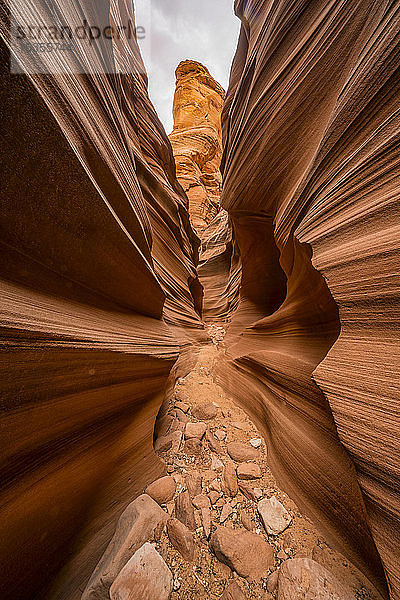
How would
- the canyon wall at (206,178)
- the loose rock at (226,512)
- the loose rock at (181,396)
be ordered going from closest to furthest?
the loose rock at (226,512), the loose rock at (181,396), the canyon wall at (206,178)

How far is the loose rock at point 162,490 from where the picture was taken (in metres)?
0.93

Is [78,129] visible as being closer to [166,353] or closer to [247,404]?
[166,353]

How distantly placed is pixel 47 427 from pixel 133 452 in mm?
534

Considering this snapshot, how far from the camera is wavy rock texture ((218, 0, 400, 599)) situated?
0.61 metres

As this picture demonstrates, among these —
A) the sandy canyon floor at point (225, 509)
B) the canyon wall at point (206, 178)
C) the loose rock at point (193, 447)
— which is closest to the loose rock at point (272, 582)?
the sandy canyon floor at point (225, 509)

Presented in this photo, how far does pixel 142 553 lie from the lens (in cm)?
71

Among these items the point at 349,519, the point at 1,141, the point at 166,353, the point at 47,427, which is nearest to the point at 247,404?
the point at 166,353

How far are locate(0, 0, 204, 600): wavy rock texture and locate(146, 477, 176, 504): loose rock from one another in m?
0.06

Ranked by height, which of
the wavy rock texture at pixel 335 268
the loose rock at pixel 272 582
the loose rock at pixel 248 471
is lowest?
the loose rock at pixel 272 582

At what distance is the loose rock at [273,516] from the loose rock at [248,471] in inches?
Answer: 4.4

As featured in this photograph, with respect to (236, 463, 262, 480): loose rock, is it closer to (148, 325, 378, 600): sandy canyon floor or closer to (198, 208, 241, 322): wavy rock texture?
(148, 325, 378, 600): sandy canyon floor

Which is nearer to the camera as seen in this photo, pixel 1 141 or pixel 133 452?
pixel 1 141

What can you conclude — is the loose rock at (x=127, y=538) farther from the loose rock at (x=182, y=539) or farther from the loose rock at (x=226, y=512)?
the loose rock at (x=226, y=512)

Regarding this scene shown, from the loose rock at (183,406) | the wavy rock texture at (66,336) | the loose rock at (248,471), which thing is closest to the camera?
the wavy rock texture at (66,336)
